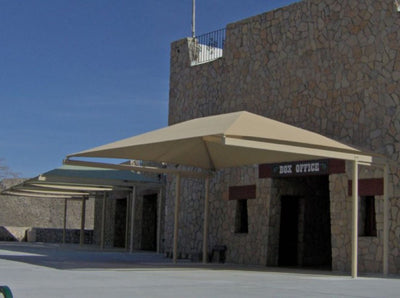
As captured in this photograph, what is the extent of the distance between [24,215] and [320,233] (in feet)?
91.9

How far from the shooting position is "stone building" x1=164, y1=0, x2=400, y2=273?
16969mm

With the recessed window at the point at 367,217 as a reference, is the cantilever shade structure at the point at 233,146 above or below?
above

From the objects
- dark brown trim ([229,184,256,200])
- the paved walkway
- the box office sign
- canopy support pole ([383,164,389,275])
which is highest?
the box office sign

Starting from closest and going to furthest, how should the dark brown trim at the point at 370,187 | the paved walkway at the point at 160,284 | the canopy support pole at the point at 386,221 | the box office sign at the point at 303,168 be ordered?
the paved walkway at the point at 160,284 < the canopy support pole at the point at 386,221 < the dark brown trim at the point at 370,187 < the box office sign at the point at 303,168

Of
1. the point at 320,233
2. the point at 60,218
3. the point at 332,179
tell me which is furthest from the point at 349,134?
the point at 60,218

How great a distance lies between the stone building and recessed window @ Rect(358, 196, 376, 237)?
1.0 inches

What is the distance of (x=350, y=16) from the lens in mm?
18031

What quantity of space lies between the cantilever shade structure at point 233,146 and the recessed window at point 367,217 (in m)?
1.64

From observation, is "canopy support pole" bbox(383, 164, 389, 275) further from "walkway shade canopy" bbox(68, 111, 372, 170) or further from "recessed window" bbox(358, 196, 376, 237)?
"recessed window" bbox(358, 196, 376, 237)

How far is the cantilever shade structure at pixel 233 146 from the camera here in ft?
47.4

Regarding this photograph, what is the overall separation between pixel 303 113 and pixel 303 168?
155 cm

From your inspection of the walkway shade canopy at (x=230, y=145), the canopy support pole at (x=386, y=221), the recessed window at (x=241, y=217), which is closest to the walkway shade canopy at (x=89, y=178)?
the walkway shade canopy at (x=230, y=145)

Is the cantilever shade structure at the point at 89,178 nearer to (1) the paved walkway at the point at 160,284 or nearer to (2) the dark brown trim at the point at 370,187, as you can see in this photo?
(1) the paved walkway at the point at 160,284

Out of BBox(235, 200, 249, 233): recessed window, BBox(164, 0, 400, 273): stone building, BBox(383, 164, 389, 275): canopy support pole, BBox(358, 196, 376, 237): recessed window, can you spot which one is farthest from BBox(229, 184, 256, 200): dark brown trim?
BBox(383, 164, 389, 275): canopy support pole
